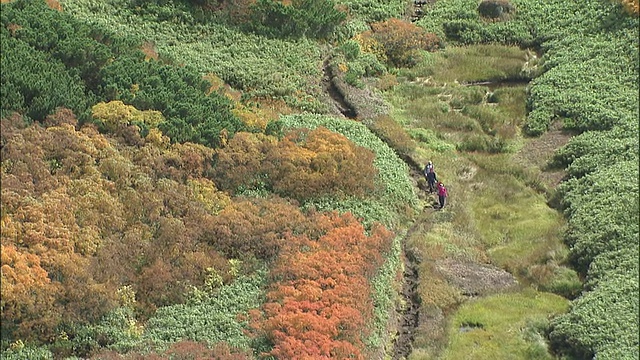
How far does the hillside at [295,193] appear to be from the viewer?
24562 mm

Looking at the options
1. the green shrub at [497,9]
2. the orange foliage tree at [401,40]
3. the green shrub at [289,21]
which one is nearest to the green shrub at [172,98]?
the green shrub at [289,21]

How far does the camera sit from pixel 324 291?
26312 mm

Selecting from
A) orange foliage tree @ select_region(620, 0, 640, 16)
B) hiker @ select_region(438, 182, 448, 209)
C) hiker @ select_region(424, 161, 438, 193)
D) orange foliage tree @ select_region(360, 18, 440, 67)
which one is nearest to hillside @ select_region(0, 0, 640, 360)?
hiker @ select_region(438, 182, 448, 209)

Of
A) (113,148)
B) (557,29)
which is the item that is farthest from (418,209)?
(557,29)

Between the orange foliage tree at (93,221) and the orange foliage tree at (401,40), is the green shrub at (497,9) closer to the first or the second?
the orange foliage tree at (401,40)

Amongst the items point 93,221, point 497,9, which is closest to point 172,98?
point 93,221

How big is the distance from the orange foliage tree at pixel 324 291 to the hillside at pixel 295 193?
8cm

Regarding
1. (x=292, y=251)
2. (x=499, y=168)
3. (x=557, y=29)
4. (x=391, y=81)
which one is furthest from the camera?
(x=557, y=29)

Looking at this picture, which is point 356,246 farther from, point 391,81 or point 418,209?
point 391,81

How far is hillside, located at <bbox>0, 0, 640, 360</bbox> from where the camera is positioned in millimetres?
24562

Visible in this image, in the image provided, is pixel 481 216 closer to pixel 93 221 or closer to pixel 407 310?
pixel 407 310

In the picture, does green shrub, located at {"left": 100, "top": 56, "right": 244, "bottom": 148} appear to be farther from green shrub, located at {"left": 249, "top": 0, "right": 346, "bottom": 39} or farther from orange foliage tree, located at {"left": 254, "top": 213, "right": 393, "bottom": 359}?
green shrub, located at {"left": 249, "top": 0, "right": 346, "bottom": 39}

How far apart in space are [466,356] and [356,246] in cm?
578

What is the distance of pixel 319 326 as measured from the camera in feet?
80.5
